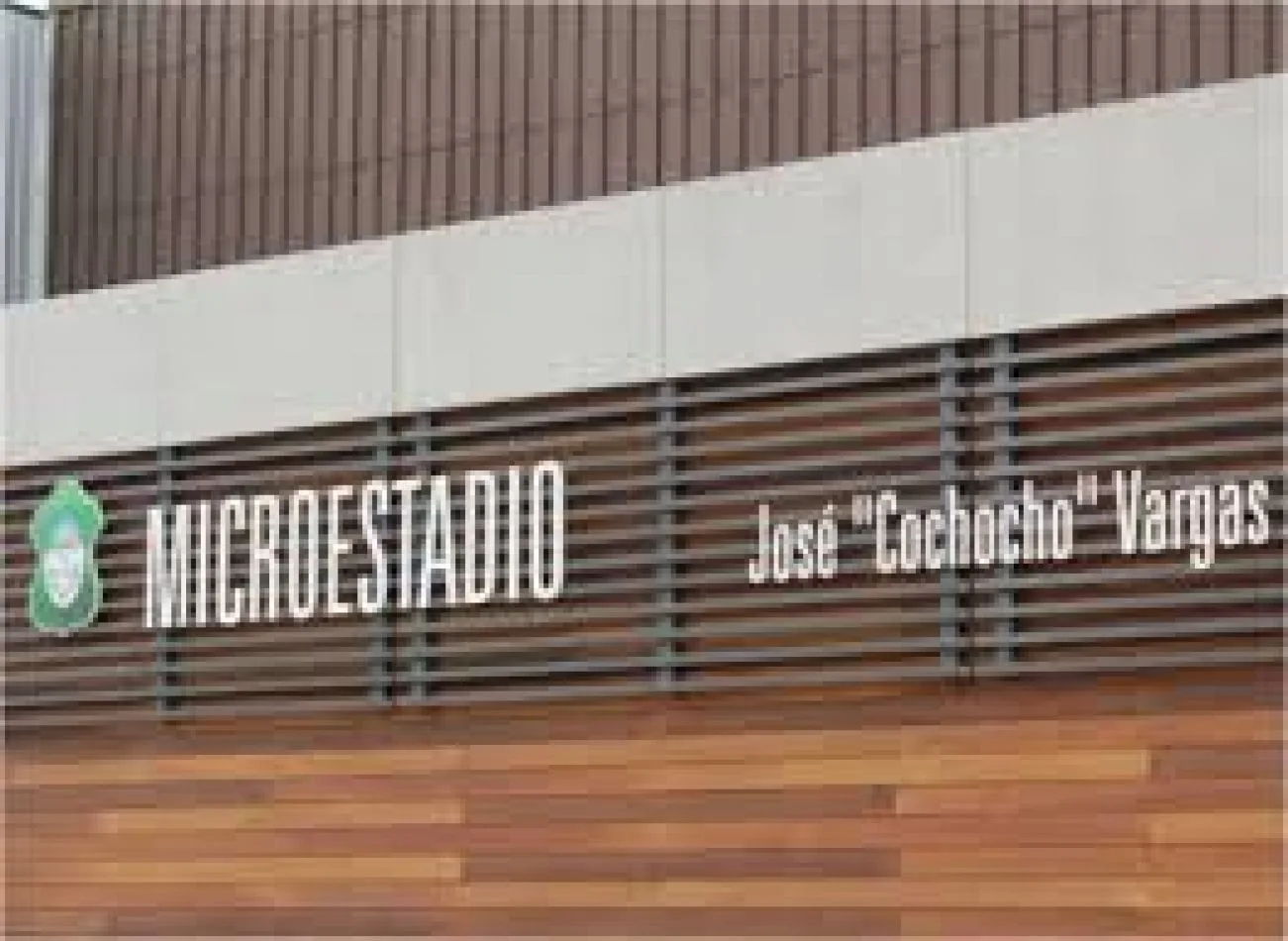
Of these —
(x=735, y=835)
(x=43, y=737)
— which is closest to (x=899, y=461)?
(x=735, y=835)

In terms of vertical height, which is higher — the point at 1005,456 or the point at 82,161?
the point at 82,161

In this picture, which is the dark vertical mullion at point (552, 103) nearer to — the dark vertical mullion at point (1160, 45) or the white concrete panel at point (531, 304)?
the white concrete panel at point (531, 304)

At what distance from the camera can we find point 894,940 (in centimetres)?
1209

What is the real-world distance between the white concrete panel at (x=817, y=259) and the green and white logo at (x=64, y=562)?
3851 mm

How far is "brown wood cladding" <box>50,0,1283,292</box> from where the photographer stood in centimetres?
1332

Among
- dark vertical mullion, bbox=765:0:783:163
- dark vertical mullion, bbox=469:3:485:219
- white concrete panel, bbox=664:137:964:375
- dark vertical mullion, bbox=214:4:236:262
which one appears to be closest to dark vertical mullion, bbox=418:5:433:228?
dark vertical mullion, bbox=469:3:485:219

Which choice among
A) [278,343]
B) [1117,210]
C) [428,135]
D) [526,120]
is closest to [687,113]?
[526,120]

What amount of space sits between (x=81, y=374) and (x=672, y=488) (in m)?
3.86

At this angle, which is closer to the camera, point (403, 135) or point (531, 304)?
point (531, 304)

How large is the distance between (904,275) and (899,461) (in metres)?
0.73

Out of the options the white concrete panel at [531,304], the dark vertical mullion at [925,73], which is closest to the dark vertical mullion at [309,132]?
the white concrete panel at [531,304]

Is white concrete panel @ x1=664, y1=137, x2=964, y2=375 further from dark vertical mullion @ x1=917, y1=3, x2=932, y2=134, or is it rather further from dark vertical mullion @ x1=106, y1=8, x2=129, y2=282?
dark vertical mullion @ x1=106, y1=8, x2=129, y2=282

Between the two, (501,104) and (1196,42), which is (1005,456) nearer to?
(1196,42)

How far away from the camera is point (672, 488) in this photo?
13094 mm
